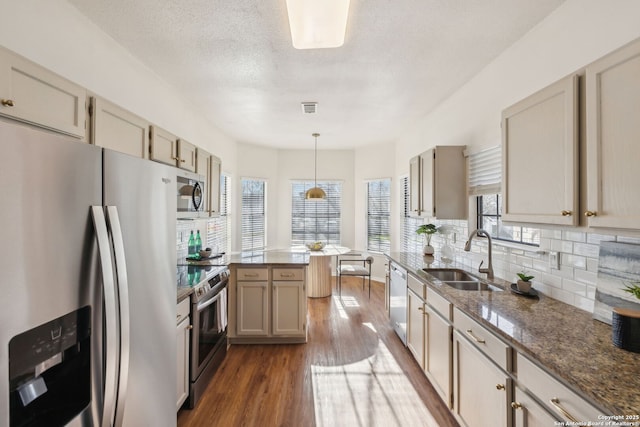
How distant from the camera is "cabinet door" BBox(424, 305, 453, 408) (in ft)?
6.25

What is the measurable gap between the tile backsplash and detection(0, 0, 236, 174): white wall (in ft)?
10.1

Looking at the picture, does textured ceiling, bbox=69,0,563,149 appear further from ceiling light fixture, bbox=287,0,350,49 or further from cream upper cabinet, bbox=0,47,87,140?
cream upper cabinet, bbox=0,47,87,140

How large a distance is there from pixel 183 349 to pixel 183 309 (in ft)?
0.95

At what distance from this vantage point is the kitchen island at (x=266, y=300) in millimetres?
2963

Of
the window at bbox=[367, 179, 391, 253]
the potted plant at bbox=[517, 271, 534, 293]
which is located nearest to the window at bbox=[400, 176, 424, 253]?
the window at bbox=[367, 179, 391, 253]

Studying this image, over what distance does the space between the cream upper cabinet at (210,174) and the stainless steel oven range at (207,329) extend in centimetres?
80

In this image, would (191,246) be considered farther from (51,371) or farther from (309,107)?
(51,371)

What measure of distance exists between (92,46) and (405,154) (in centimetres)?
415

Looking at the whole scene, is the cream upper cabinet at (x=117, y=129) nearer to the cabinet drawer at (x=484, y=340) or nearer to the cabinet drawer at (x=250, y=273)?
the cabinet drawer at (x=250, y=273)

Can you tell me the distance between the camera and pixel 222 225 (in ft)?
15.3

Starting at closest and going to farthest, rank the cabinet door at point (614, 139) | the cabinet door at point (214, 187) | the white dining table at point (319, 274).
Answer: the cabinet door at point (614, 139) < the cabinet door at point (214, 187) < the white dining table at point (319, 274)

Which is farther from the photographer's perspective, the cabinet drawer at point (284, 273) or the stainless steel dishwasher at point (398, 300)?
the cabinet drawer at point (284, 273)

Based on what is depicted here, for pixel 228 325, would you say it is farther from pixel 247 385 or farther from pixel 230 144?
pixel 230 144

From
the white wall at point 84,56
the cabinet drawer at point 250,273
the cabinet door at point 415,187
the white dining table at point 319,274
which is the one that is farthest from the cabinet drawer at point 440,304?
the white wall at point 84,56
